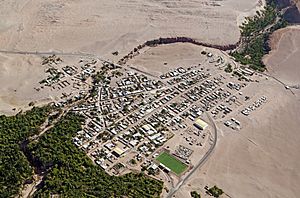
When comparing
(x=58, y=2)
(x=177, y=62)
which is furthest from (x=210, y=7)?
(x=58, y=2)

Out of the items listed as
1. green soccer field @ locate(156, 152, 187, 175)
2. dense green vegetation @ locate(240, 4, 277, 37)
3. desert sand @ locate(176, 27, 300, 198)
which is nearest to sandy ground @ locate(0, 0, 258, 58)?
dense green vegetation @ locate(240, 4, 277, 37)

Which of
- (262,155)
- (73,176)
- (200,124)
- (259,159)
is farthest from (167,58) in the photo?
(73,176)

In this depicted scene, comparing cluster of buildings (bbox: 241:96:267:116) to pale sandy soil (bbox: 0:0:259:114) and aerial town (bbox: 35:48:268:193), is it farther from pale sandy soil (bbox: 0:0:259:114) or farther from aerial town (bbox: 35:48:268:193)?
pale sandy soil (bbox: 0:0:259:114)

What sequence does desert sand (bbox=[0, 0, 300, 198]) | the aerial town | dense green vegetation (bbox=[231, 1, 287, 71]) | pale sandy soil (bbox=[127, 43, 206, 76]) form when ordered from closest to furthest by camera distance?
desert sand (bbox=[0, 0, 300, 198])
the aerial town
pale sandy soil (bbox=[127, 43, 206, 76])
dense green vegetation (bbox=[231, 1, 287, 71])

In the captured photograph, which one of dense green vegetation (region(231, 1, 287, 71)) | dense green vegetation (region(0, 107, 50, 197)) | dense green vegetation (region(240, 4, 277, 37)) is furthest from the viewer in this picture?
dense green vegetation (region(240, 4, 277, 37))

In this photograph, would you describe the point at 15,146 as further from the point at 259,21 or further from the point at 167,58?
the point at 259,21

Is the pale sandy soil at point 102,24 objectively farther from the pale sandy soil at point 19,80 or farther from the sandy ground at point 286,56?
the sandy ground at point 286,56

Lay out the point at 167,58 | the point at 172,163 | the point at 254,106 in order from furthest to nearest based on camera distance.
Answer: the point at 167,58, the point at 254,106, the point at 172,163
